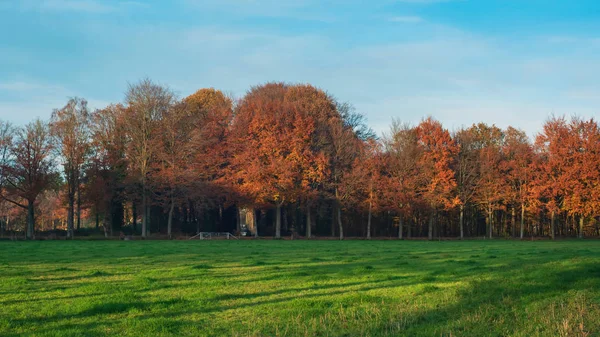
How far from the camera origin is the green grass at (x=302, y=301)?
1063cm

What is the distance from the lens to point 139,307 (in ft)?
41.3

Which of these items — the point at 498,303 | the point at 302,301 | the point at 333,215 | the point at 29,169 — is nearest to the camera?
the point at 498,303

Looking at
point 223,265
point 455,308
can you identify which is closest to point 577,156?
point 223,265

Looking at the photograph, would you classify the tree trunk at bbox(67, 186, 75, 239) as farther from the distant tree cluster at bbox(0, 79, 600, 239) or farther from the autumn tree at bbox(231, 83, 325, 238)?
the autumn tree at bbox(231, 83, 325, 238)

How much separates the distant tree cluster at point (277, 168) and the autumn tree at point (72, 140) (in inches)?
5.4

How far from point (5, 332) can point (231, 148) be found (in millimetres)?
52446

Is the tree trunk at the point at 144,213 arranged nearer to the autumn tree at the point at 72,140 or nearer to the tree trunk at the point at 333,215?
the autumn tree at the point at 72,140

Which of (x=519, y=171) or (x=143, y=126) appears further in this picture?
(x=519, y=171)

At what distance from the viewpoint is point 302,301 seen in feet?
43.7

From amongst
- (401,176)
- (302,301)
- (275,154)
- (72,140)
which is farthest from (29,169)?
(302,301)

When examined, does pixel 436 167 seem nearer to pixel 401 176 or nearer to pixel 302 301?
pixel 401 176

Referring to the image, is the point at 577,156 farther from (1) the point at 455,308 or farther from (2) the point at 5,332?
(2) the point at 5,332

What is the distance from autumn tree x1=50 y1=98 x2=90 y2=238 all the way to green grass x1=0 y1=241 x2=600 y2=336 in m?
42.2

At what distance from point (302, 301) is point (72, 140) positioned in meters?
53.5
